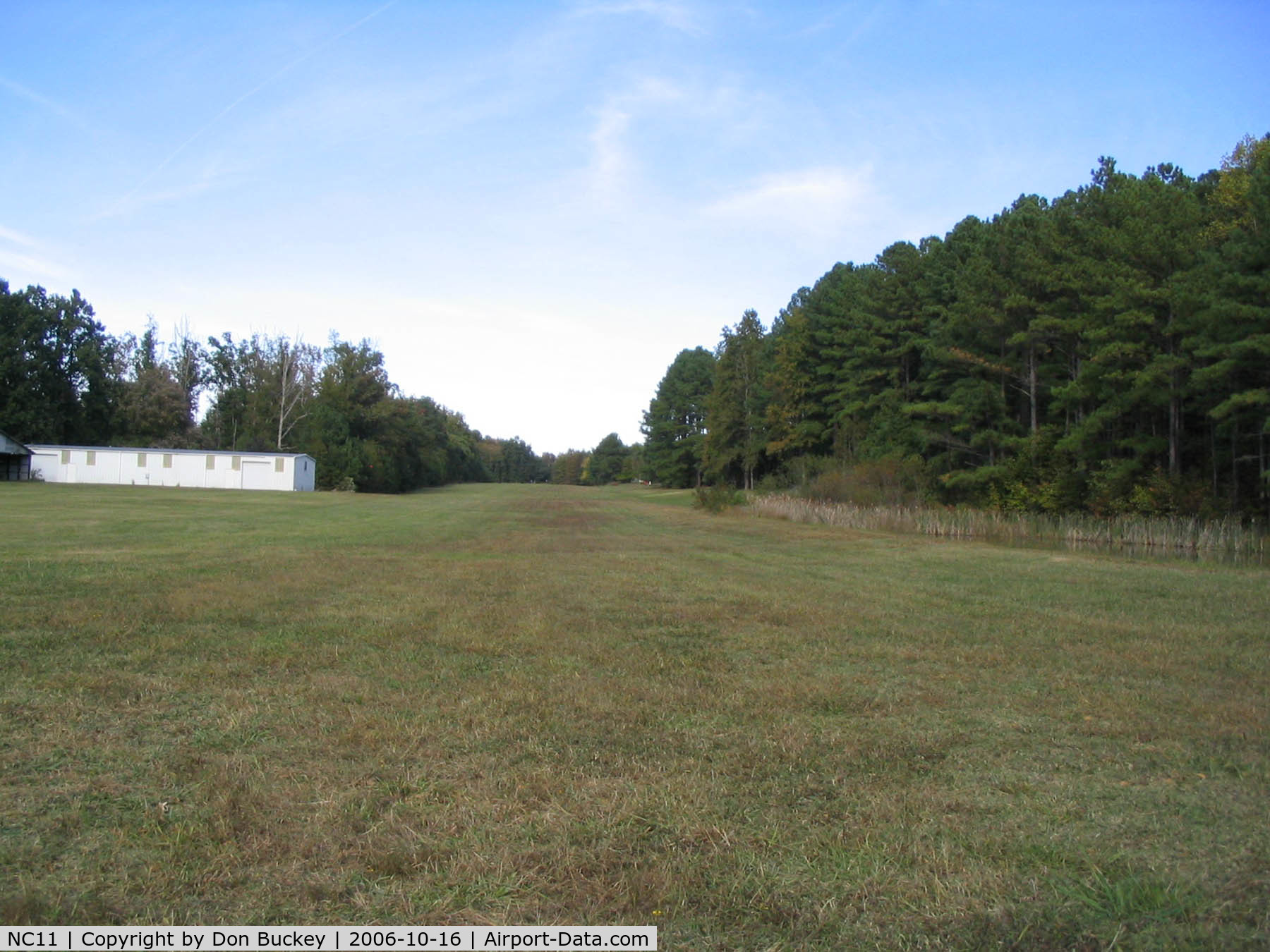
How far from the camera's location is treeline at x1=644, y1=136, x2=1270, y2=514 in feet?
77.0

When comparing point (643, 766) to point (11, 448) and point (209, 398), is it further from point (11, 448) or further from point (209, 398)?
point (209, 398)

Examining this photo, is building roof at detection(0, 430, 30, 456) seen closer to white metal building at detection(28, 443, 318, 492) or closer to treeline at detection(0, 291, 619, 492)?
white metal building at detection(28, 443, 318, 492)

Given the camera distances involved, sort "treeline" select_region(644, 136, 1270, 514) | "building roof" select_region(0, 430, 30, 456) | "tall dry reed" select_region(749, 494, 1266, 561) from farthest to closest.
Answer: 1. "building roof" select_region(0, 430, 30, 456)
2. "treeline" select_region(644, 136, 1270, 514)
3. "tall dry reed" select_region(749, 494, 1266, 561)

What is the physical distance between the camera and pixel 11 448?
49.5 m

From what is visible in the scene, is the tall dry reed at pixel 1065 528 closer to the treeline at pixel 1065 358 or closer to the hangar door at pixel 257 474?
the treeline at pixel 1065 358

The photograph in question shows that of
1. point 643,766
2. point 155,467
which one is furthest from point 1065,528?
point 155,467

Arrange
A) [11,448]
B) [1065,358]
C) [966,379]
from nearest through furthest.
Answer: [1065,358], [966,379], [11,448]

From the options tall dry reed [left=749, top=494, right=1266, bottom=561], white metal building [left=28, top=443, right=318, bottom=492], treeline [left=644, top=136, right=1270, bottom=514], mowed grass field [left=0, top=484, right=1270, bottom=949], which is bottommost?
mowed grass field [left=0, top=484, right=1270, bottom=949]

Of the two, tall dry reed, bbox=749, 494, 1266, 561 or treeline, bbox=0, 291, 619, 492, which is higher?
treeline, bbox=0, 291, 619, 492

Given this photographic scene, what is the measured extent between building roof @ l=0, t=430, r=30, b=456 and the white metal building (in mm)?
464

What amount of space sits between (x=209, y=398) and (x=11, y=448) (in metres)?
32.9

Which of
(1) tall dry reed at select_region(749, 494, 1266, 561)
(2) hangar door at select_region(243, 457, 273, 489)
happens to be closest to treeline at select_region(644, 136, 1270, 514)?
(1) tall dry reed at select_region(749, 494, 1266, 561)

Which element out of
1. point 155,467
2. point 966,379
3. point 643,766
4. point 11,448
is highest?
point 966,379

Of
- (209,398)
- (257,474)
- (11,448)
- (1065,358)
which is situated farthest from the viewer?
(209,398)
